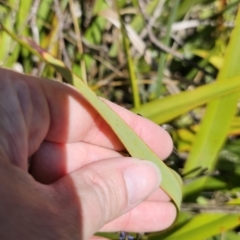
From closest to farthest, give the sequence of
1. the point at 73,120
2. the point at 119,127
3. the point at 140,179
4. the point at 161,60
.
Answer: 1. the point at 119,127
2. the point at 140,179
3. the point at 73,120
4. the point at 161,60

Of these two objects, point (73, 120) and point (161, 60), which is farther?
point (161, 60)

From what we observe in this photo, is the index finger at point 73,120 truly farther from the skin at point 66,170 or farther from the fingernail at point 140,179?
the fingernail at point 140,179

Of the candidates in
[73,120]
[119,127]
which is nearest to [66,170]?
[73,120]

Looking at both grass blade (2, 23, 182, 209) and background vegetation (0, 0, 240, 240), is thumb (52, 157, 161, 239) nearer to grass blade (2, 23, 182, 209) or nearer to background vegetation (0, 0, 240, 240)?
grass blade (2, 23, 182, 209)

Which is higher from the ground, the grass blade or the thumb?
the grass blade

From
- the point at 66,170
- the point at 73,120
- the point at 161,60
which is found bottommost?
the point at 66,170

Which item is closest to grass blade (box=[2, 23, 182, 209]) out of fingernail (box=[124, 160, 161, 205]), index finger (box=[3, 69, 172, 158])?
fingernail (box=[124, 160, 161, 205])

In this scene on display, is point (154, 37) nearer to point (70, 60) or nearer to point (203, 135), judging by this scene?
point (70, 60)

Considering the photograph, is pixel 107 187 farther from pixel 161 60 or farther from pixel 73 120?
pixel 161 60

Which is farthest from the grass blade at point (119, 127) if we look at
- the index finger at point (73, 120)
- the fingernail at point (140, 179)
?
the index finger at point (73, 120)
